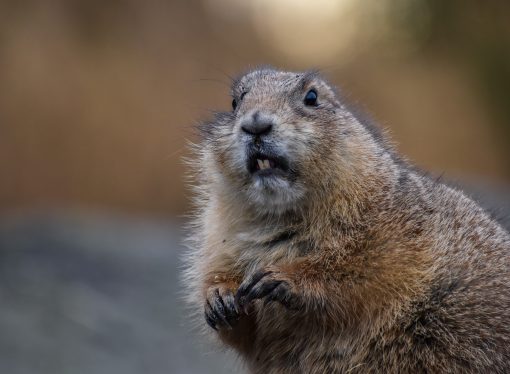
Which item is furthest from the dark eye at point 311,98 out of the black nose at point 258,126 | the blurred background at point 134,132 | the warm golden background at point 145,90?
the warm golden background at point 145,90

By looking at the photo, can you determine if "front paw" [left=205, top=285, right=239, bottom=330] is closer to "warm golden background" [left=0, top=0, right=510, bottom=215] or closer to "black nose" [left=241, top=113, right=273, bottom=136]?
"black nose" [left=241, top=113, right=273, bottom=136]

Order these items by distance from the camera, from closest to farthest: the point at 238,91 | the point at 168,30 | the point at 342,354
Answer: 1. the point at 342,354
2. the point at 238,91
3. the point at 168,30

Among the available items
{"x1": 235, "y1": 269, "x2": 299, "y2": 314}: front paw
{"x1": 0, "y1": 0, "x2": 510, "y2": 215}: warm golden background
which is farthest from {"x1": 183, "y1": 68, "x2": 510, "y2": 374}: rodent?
{"x1": 0, "y1": 0, "x2": 510, "y2": 215}: warm golden background

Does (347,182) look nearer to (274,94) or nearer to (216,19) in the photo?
(274,94)

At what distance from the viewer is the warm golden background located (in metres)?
21.5

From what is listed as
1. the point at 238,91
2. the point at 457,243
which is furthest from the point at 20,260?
the point at 457,243

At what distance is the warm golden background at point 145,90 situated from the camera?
21469 millimetres

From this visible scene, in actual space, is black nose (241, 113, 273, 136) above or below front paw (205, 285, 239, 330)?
above

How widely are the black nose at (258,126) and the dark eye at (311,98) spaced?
0.73 metres

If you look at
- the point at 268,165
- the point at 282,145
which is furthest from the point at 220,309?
the point at 282,145

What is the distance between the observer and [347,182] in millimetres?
7070

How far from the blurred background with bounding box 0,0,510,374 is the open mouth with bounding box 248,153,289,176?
5715mm

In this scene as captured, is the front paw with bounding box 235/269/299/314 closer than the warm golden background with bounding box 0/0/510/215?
Yes

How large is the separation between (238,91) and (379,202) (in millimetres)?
1419
